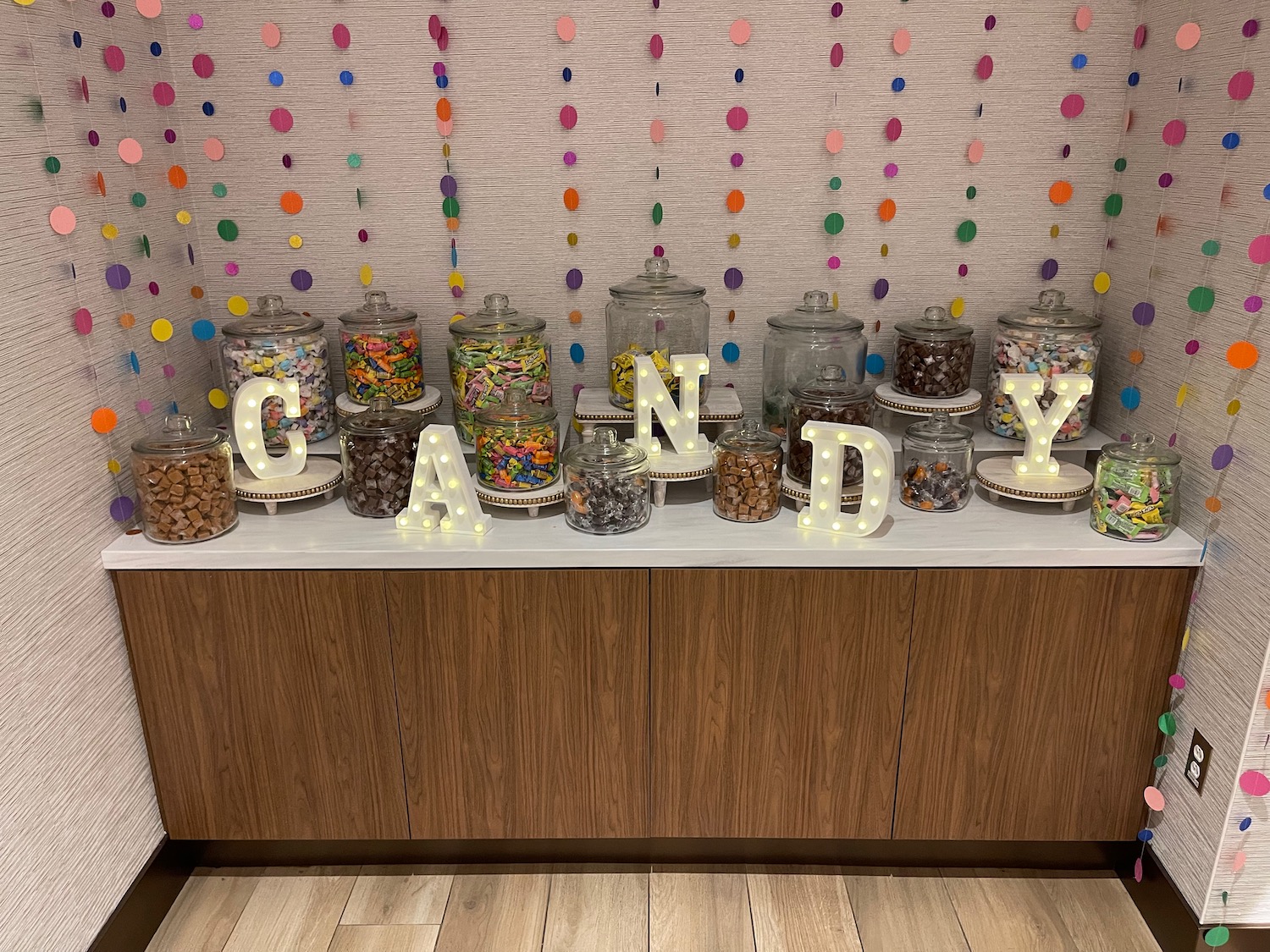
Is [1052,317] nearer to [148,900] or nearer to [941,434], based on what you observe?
[941,434]

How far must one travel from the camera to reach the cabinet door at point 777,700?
1766 millimetres

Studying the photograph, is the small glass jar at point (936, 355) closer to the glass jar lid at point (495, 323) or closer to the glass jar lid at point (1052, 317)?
the glass jar lid at point (1052, 317)

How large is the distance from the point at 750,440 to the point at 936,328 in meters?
0.56

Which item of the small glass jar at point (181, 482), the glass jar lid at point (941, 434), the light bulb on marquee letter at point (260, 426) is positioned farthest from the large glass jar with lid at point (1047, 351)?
the small glass jar at point (181, 482)

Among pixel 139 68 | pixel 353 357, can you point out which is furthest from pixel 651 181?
pixel 139 68

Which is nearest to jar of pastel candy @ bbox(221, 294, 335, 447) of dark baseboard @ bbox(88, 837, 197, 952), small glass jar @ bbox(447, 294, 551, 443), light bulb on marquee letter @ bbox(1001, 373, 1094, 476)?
small glass jar @ bbox(447, 294, 551, 443)

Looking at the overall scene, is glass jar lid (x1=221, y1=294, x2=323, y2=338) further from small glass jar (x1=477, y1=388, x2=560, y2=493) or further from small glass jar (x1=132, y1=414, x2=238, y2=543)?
small glass jar (x1=477, y1=388, x2=560, y2=493)

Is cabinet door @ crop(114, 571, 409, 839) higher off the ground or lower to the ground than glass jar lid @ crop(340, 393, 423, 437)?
lower

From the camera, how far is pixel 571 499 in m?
1.82

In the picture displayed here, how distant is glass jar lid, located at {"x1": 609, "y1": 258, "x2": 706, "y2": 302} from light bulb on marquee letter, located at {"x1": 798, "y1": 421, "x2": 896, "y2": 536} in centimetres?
45

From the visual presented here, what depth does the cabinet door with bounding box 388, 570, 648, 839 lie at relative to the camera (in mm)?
1773

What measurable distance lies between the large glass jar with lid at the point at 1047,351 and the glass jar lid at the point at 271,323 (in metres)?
1.56

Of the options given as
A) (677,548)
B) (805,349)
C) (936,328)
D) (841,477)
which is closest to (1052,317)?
(936,328)

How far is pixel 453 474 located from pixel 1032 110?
1517mm
